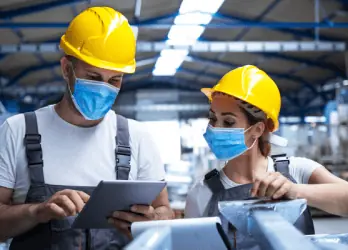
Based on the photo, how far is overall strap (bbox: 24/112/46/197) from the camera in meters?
1.67

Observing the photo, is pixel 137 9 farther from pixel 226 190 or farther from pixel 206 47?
pixel 226 190

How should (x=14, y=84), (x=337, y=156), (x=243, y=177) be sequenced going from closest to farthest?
(x=243, y=177), (x=337, y=156), (x=14, y=84)

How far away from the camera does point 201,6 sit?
21.4 feet

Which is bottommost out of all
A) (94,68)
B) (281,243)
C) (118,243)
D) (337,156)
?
(337,156)

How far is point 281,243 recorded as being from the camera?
2.42ft

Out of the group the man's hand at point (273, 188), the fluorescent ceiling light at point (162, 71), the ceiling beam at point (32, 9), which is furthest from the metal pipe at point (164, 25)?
the man's hand at point (273, 188)

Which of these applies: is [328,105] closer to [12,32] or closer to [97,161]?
[12,32]

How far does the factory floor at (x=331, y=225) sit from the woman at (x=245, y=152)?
4.92m

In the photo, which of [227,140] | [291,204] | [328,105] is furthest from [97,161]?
[328,105]

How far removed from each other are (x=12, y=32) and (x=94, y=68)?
310 inches

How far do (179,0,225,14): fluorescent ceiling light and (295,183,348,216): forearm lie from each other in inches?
184

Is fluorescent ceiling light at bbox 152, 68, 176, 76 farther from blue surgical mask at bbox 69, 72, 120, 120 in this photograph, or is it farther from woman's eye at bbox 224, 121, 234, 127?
blue surgical mask at bbox 69, 72, 120, 120

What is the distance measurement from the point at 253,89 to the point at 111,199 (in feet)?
3.29

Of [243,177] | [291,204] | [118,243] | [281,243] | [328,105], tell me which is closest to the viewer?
[281,243]
